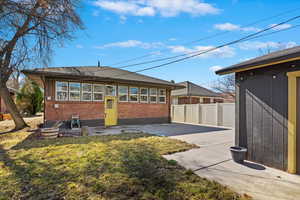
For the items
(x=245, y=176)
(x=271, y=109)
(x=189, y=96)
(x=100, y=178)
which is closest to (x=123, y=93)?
(x=100, y=178)

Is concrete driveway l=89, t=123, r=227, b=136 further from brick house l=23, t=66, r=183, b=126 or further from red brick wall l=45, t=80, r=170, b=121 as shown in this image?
brick house l=23, t=66, r=183, b=126

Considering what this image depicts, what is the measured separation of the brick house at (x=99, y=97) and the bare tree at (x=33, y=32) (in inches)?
45.6

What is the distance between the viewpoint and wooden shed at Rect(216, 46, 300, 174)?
3330 mm

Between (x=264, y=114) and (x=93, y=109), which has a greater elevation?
(x=264, y=114)

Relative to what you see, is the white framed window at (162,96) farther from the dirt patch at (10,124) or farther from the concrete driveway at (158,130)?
the dirt patch at (10,124)

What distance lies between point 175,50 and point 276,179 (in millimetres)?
8188

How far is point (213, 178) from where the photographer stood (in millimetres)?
3189

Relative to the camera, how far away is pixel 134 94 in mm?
12539

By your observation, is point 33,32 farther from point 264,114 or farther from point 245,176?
point 245,176

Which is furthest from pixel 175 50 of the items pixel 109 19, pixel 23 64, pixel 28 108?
pixel 28 108

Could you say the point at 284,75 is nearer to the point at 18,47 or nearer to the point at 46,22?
the point at 46,22

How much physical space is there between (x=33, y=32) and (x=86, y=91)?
428 cm

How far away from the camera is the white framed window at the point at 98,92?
36.4 feet

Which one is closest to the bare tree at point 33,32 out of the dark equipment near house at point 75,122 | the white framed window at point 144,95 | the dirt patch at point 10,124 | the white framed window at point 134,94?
the dirt patch at point 10,124
